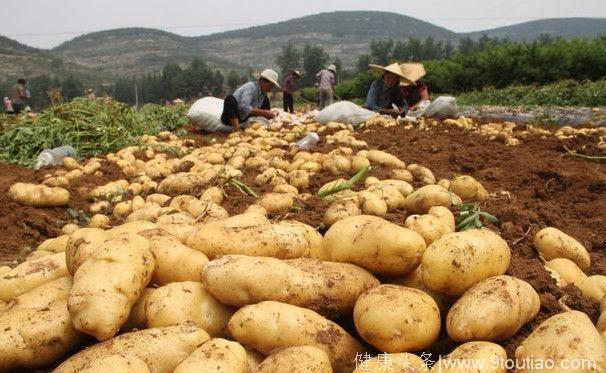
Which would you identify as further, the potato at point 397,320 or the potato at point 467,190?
the potato at point 467,190

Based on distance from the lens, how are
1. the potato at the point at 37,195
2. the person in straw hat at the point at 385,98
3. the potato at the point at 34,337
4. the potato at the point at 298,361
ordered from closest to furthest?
1. the potato at the point at 298,361
2. the potato at the point at 34,337
3. the potato at the point at 37,195
4. the person in straw hat at the point at 385,98

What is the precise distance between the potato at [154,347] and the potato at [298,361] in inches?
12.0

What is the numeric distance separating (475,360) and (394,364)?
25cm

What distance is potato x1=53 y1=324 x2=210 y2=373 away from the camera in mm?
1626

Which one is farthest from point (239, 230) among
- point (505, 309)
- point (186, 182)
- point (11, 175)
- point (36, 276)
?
point (11, 175)

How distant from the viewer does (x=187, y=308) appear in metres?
1.84

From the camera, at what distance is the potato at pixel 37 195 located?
181 inches

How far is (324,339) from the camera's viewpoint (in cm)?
174

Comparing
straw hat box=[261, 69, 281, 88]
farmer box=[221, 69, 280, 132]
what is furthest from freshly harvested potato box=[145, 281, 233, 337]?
straw hat box=[261, 69, 281, 88]

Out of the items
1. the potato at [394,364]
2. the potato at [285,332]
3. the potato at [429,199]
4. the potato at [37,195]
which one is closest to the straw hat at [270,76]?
the potato at [37,195]

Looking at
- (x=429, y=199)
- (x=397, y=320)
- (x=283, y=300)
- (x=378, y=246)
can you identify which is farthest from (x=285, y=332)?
(x=429, y=199)


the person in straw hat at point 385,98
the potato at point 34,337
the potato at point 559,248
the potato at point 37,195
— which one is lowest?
the potato at point 37,195

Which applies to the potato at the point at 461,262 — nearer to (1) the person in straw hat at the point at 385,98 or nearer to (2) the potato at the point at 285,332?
(2) the potato at the point at 285,332

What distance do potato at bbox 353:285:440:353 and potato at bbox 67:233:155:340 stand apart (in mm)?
857
